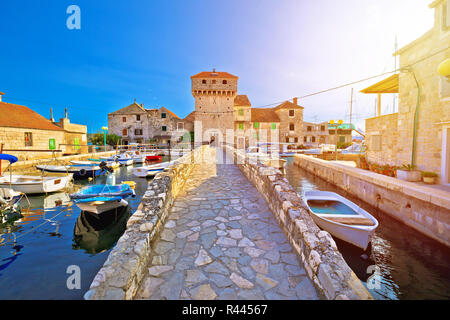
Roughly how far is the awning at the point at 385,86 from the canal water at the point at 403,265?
9.29m

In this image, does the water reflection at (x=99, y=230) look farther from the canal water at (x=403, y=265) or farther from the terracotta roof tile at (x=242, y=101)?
the terracotta roof tile at (x=242, y=101)

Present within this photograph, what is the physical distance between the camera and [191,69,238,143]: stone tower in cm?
3906

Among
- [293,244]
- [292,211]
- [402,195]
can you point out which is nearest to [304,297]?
[293,244]

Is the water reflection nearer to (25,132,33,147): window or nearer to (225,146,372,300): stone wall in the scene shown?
(225,146,372,300): stone wall

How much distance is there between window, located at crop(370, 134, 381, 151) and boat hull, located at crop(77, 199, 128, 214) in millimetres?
15400

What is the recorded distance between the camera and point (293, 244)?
11.6 feet

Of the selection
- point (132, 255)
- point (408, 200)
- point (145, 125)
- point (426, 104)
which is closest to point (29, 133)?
point (145, 125)

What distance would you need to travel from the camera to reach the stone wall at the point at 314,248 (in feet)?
7.51

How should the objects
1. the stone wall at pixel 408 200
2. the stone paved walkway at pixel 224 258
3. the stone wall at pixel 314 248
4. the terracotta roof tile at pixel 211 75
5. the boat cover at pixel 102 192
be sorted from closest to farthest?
the stone wall at pixel 314 248 < the stone paved walkway at pixel 224 258 < the stone wall at pixel 408 200 < the boat cover at pixel 102 192 < the terracotta roof tile at pixel 211 75

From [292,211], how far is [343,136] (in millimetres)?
55823

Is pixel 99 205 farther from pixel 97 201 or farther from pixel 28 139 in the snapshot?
pixel 28 139

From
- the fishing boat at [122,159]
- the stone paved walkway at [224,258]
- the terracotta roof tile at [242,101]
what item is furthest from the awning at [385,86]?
the terracotta roof tile at [242,101]

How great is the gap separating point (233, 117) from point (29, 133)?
3034 cm
